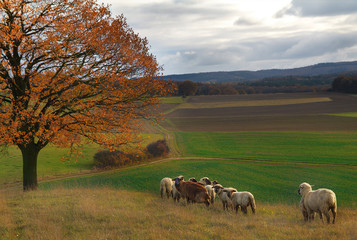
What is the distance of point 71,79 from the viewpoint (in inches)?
663

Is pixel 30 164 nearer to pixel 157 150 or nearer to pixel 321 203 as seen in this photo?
pixel 321 203

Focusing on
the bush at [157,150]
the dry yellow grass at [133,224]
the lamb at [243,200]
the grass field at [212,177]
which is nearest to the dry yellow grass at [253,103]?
the grass field at [212,177]

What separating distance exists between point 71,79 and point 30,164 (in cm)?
657

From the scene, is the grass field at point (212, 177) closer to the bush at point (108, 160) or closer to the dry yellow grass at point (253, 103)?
the bush at point (108, 160)

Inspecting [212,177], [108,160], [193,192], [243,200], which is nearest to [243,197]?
[243,200]

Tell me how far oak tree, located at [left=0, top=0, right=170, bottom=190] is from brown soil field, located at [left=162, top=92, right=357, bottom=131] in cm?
4928

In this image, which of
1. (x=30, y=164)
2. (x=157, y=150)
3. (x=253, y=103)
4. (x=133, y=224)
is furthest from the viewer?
(x=253, y=103)

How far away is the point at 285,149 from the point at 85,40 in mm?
36213

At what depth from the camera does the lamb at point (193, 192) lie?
1569cm

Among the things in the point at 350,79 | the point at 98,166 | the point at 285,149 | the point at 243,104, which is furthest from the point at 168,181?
the point at 350,79

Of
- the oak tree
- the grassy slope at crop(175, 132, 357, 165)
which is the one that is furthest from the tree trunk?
the grassy slope at crop(175, 132, 357, 165)

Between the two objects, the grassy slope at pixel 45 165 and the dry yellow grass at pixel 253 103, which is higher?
the dry yellow grass at pixel 253 103

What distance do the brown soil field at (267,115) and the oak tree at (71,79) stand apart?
1940 inches

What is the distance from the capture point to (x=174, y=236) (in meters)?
9.48
